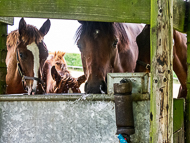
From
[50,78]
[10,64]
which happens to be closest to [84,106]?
[10,64]

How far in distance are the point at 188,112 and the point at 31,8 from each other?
4.91 ft

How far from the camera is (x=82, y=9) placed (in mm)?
1413

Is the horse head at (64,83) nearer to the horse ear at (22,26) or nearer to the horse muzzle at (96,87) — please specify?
the horse ear at (22,26)

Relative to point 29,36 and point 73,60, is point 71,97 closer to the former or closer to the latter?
point 29,36

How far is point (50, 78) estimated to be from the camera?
4.66 meters

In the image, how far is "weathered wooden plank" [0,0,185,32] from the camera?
4.59 ft

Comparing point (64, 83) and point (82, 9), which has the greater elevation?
point (82, 9)

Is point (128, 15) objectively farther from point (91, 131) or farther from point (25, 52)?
point (25, 52)

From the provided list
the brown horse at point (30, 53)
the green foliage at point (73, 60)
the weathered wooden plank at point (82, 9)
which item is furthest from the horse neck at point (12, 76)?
the green foliage at point (73, 60)

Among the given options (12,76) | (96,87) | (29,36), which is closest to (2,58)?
(96,87)

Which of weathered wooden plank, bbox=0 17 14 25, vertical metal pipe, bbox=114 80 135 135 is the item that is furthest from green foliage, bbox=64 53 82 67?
vertical metal pipe, bbox=114 80 135 135

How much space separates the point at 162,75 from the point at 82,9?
0.74 meters

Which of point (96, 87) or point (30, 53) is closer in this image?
point (96, 87)

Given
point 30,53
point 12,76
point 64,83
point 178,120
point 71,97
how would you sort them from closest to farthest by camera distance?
point 71,97 < point 178,120 < point 30,53 < point 12,76 < point 64,83
